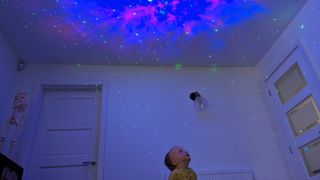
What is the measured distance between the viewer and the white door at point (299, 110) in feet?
8.67

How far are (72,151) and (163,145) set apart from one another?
3.43 feet

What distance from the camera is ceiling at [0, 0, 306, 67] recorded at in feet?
8.39

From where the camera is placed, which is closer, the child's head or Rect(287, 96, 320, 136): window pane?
the child's head

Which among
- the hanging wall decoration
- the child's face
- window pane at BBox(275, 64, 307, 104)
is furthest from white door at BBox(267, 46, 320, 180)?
the hanging wall decoration

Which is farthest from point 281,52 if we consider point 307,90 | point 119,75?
point 119,75

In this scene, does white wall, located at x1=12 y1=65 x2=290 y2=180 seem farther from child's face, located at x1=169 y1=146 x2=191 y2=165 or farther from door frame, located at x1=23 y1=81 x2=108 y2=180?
child's face, located at x1=169 y1=146 x2=191 y2=165

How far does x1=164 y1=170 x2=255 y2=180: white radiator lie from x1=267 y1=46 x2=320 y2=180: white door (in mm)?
517

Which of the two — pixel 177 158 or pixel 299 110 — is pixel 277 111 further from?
pixel 177 158

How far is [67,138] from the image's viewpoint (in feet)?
10.2

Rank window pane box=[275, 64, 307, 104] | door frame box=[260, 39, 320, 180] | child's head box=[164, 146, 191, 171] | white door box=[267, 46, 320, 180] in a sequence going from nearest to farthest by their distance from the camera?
child's head box=[164, 146, 191, 171] → white door box=[267, 46, 320, 180] → door frame box=[260, 39, 320, 180] → window pane box=[275, 64, 307, 104]

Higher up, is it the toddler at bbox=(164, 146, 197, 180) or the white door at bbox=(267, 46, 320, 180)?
the white door at bbox=(267, 46, 320, 180)

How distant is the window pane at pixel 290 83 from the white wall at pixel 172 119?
0.40 meters

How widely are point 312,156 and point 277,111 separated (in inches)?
25.6

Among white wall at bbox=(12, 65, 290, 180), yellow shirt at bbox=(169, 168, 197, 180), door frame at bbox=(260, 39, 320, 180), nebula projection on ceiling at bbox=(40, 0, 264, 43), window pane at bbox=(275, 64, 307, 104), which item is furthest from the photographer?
white wall at bbox=(12, 65, 290, 180)
